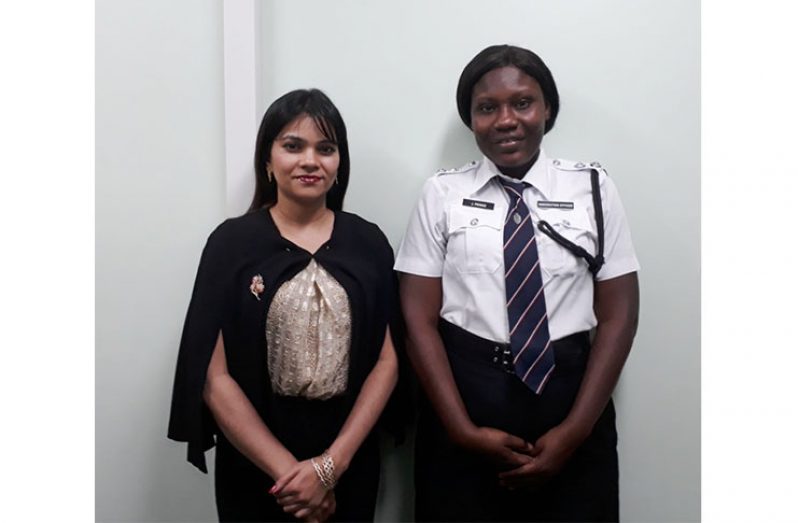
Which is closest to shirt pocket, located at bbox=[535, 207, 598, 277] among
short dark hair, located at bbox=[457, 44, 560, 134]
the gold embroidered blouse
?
short dark hair, located at bbox=[457, 44, 560, 134]

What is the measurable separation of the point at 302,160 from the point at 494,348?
0.70 meters

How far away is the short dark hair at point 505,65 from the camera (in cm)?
158

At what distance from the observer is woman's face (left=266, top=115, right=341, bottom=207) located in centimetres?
148

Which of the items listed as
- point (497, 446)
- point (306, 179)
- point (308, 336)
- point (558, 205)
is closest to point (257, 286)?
point (308, 336)

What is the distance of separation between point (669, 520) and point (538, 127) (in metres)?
1.30

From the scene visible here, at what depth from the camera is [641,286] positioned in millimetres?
1834

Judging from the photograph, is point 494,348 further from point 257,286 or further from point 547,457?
point 257,286

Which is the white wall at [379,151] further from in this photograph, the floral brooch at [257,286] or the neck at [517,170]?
the floral brooch at [257,286]

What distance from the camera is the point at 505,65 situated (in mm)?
1582

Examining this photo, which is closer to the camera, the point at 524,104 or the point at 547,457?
the point at 547,457

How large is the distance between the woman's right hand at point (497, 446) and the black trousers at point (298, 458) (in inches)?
11.4

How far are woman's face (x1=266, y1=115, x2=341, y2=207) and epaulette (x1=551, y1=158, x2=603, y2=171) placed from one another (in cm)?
66

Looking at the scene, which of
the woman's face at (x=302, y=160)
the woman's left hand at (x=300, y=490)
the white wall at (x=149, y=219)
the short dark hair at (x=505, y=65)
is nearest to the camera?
the woman's left hand at (x=300, y=490)

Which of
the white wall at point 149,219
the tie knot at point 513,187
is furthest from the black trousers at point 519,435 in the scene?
the white wall at point 149,219
